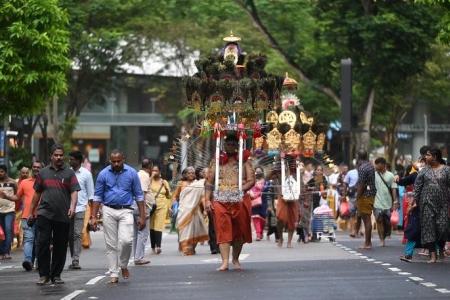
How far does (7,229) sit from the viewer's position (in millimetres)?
23047

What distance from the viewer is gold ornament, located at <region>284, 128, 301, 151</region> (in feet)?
83.6

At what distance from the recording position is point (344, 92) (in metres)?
33.8

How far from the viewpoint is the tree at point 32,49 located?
24.6m

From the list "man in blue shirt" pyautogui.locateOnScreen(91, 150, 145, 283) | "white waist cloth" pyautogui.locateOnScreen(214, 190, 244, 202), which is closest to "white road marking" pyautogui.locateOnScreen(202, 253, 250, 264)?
"white waist cloth" pyautogui.locateOnScreen(214, 190, 244, 202)

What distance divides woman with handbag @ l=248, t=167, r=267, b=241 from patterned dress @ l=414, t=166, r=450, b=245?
10723mm

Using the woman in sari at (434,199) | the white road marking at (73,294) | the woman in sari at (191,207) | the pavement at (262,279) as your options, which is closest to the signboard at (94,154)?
the woman in sari at (191,207)

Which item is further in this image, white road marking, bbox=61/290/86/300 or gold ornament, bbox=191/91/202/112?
gold ornament, bbox=191/91/202/112

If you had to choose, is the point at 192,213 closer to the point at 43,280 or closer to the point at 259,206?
the point at 259,206

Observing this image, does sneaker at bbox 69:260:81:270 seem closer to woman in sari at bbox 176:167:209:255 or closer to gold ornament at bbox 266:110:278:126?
woman in sari at bbox 176:167:209:255

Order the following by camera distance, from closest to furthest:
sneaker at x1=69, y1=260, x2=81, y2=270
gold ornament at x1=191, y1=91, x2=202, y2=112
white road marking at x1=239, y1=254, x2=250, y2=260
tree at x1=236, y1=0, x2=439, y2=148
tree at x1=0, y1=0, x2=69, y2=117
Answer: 1. sneaker at x1=69, y1=260, x2=81, y2=270
2. white road marking at x1=239, y1=254, x2=250, y2=260
3. gold ornament at x1=191, y1=91, x2=202, y2=112
4. tree at x1=0, y1=0, x2=69, y2=117
5. tree at x1=236, y1=0, x2=439, y2=148

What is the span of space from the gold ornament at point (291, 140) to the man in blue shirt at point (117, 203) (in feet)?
30.3

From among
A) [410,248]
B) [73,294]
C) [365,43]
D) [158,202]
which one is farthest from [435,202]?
[365,43]

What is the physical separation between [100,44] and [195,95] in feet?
72.0

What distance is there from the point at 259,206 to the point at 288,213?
5454 millimetres
